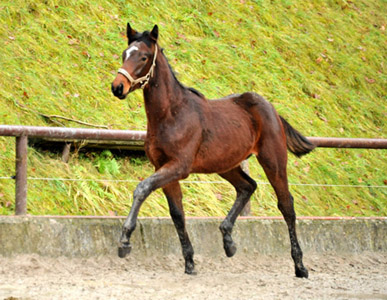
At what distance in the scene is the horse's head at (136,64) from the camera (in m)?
5.23

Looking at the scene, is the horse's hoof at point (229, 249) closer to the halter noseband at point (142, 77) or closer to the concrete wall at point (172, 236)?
the concrete wall at point (172, 236)

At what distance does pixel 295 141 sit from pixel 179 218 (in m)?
1.64

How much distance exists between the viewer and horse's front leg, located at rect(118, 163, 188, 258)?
5168mm

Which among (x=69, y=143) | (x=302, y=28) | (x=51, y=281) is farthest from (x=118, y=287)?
(x=302, y=28)

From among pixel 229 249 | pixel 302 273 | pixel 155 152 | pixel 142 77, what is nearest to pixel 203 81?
pixel 229 249

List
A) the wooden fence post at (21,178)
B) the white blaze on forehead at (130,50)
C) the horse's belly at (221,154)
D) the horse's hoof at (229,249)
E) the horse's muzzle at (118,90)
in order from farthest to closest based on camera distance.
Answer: the horse's hoof at (229,249) < the wooden fence post at (21,178) < the horse's belly at (221,154) < the white blaze on forehead at (130,50) < the horse's muzzle at (118,90)

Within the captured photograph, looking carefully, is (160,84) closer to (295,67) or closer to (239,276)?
(239,276)

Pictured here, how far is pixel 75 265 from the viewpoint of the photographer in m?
5.95

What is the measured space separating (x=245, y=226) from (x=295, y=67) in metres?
7.19

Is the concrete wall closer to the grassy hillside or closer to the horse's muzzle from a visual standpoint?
the grassy hillside

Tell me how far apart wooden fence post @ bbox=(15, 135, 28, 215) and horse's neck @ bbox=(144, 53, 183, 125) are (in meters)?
1.27

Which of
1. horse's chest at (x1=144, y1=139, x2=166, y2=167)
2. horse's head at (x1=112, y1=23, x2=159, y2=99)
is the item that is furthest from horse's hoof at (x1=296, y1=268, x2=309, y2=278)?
horse's head at (x1=112, y1=23, x2=159, y2=99)

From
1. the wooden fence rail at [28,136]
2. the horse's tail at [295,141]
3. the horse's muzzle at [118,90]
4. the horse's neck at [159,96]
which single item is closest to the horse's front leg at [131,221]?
the horse's neck at [159,96]

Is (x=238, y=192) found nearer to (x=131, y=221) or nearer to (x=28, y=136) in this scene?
(x=131, y=221)
